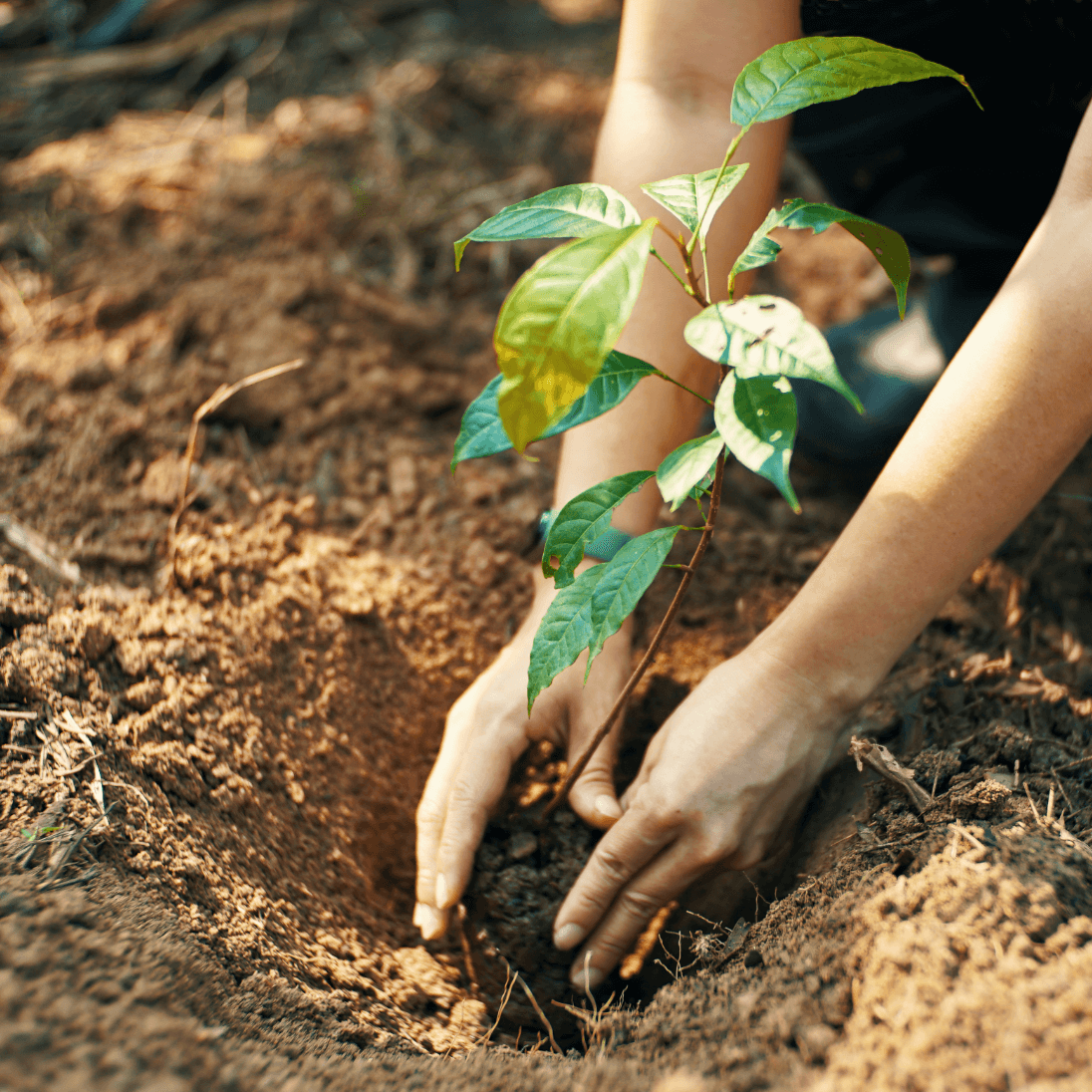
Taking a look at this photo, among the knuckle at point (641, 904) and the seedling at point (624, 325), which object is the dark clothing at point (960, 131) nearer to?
the seedling at point (624, 325)

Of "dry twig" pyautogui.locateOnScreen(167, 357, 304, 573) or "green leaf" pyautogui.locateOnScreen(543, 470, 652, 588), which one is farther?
"dry twig" pyautogui.locateOnScreen(167, 357, 304, 573)

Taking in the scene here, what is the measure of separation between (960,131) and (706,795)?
61.5 inches

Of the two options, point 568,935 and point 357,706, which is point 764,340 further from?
point 357,706

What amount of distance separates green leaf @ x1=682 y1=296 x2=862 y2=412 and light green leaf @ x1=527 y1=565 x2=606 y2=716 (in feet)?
1.01

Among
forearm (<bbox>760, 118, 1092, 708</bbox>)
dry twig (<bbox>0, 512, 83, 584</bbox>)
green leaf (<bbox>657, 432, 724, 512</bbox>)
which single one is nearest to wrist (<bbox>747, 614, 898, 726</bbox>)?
forearm (<bbox>760, 118, 1092, 708</bbox>)

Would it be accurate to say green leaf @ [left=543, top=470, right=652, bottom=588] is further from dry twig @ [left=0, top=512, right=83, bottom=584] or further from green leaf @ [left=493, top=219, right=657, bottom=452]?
dry twig @ [left=0, top=512, right=83, bottom=584]

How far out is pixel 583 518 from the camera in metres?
0.86

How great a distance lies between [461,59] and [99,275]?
1.64 meters

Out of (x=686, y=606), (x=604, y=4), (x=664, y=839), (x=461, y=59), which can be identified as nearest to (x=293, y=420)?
(x=686, y=606)

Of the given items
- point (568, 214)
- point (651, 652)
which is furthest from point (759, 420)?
point (651, 652)

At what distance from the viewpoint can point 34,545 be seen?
4.47 ft

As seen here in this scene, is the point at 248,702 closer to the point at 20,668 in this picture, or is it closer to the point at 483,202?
the point at 20,668

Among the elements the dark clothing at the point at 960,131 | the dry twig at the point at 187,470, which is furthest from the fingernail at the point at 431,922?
the dark clothing at the point at 960,131

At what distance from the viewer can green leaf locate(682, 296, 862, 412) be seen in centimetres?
61
